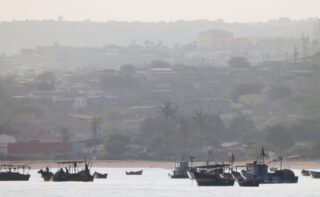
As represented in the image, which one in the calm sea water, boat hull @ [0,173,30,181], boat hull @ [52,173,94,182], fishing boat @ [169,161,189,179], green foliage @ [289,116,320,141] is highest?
green foliage @ [289,116,320,141]

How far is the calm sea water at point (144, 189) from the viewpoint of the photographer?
11700 centimetres

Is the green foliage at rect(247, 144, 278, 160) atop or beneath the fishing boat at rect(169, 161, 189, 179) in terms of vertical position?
atop

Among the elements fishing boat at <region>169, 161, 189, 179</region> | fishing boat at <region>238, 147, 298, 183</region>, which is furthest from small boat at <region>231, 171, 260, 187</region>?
fishing boat at <region>169, 161, 189, 179</region>

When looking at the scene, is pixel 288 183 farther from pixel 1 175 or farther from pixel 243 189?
pixel 1 175

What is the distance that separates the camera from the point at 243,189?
12231cm

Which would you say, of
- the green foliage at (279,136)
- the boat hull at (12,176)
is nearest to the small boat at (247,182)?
the boat hull at (12,176)

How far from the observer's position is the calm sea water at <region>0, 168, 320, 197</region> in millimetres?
117000

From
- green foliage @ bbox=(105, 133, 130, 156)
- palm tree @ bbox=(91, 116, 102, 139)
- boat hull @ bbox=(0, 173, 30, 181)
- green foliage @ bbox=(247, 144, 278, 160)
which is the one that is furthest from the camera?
palm tree @ bbox=(91, 116, 102, 139)

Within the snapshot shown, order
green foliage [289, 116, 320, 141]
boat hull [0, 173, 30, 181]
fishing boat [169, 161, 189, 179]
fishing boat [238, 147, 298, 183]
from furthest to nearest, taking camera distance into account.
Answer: green foliage [289, 116, 320, 141] < fishing boat [169, 161, 189, 179] < boat hull [0, 173, 30, 181] < fishing boat [238, 147, 298, 183]

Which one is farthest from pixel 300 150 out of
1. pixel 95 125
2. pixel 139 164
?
pixel 95 125

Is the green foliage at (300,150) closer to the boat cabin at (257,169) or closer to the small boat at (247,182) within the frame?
the boat cabin at (257,169)

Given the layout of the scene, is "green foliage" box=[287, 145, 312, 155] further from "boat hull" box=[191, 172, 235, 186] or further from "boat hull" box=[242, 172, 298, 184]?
"boat hull" box=[191, 172, 235, 186]

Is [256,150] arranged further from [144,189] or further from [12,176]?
[144,189]

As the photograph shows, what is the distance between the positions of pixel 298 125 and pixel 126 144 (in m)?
20.3
